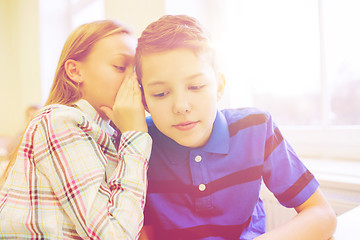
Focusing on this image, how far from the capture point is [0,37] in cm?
411

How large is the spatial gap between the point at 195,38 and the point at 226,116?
0.27 metres

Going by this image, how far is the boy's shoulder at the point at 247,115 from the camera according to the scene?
0.81 m

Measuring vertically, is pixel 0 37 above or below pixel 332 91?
above

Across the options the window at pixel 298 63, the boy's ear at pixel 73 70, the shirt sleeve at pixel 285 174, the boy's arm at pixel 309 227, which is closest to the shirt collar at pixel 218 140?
the shirt sleeve at pixel 285 174

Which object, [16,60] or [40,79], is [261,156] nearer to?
[40,79]

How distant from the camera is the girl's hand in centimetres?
77

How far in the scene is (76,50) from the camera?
907 millimetres

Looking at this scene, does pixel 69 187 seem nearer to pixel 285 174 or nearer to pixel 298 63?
pixel 285 174

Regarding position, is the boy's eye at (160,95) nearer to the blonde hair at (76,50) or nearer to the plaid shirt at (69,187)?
the plaid shirt at (69,187)

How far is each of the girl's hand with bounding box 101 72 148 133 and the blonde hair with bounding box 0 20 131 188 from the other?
17 cm

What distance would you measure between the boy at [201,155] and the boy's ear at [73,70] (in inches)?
8.5

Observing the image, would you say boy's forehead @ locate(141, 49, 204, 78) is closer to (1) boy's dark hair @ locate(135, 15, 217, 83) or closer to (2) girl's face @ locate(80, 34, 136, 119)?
(1) boy's dark hair @ locate(135, 15, 217, 83)

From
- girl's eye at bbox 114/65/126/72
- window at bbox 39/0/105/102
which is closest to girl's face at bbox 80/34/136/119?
girl's eye at bbox 114/65/126/72

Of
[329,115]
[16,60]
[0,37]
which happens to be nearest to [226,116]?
[329,115]
